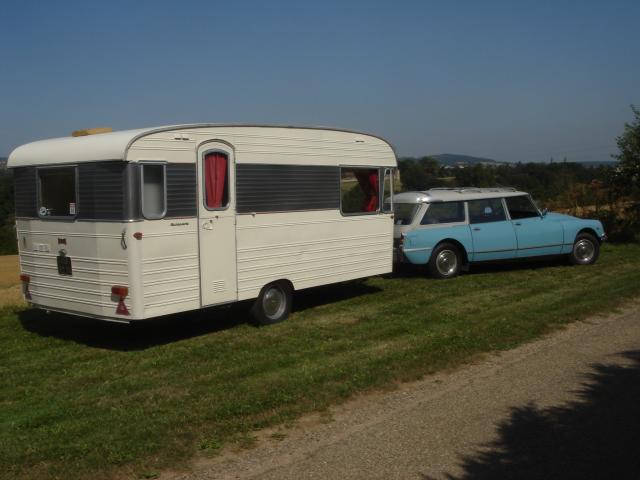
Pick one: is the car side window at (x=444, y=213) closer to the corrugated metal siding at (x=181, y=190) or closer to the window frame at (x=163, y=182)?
the corrugated metal siding at (x=181, y=190)

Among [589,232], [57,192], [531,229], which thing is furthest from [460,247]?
[57,192]

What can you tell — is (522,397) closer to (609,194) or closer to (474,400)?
(474,400)

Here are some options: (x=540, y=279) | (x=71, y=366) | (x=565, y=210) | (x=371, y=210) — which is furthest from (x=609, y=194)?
(x=71, y=366)

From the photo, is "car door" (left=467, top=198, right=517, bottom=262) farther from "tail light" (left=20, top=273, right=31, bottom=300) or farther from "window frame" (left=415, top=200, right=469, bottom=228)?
"tail light" (left=20, top=273, right=31, bottom=300)

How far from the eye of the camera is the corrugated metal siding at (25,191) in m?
8.37

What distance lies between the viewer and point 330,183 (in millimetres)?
9898

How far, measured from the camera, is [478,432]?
5234 mm

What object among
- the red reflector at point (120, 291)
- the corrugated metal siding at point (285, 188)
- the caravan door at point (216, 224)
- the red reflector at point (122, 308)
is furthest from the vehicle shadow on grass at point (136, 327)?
the corrugated metal siding at point (285, 188)

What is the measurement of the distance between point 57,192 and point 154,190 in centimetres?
132

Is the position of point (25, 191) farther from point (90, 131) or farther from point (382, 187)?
point (382, 187)

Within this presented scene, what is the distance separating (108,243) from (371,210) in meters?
4.45

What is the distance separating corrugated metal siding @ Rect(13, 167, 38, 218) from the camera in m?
8.37

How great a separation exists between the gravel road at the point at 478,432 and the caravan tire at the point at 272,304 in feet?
9.84

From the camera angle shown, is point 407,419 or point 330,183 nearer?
point 407,419
